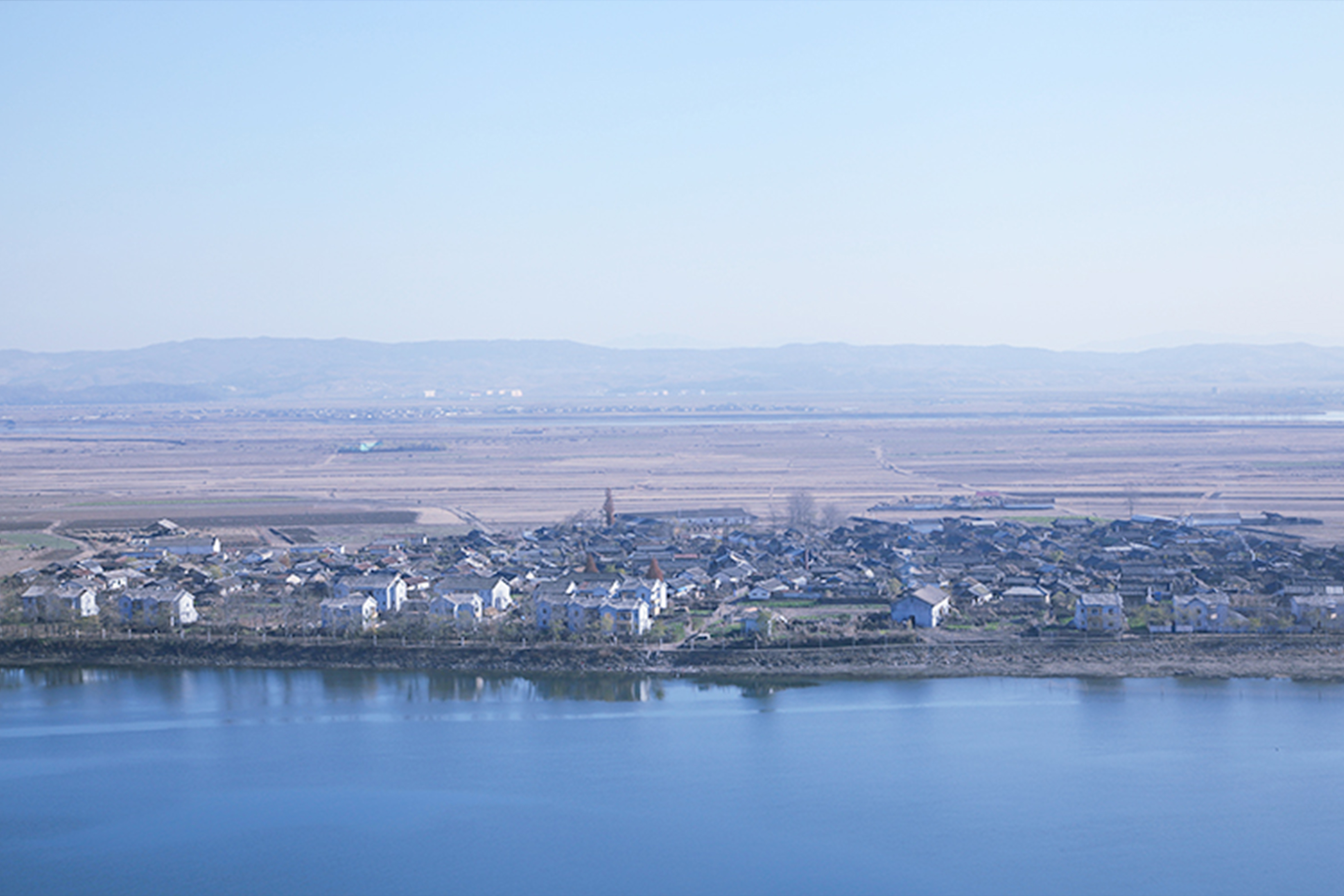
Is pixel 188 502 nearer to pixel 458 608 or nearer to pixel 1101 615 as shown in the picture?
pixel 458 608

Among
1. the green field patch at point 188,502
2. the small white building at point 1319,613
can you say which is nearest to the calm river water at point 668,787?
the small white building at point 1319,613

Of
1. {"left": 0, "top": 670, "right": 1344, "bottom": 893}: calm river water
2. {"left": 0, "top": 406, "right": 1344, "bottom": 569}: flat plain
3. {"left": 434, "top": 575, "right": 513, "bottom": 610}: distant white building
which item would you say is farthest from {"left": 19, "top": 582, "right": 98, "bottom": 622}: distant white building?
{"left": 0, "top": 406, "right": 1344, "bottom": 569}: flat plain

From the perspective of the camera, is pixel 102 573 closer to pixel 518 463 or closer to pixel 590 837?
pixel 590 837

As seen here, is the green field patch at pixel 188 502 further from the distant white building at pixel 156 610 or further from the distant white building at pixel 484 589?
the distant white building at pixel 484 589

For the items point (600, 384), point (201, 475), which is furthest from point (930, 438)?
point (600, 384)

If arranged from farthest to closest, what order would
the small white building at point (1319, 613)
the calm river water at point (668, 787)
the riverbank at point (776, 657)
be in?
the small white building at point (1319, 613) < the riverbank at point (776, 657) < the calm river water at point (668, 787)

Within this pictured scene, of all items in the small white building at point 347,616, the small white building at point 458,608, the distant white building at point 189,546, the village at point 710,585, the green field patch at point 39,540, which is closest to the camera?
the village at point 710,585

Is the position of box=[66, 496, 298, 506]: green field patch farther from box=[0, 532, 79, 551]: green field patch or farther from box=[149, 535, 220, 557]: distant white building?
box=[149, 535, 220, 557]: distant white building
